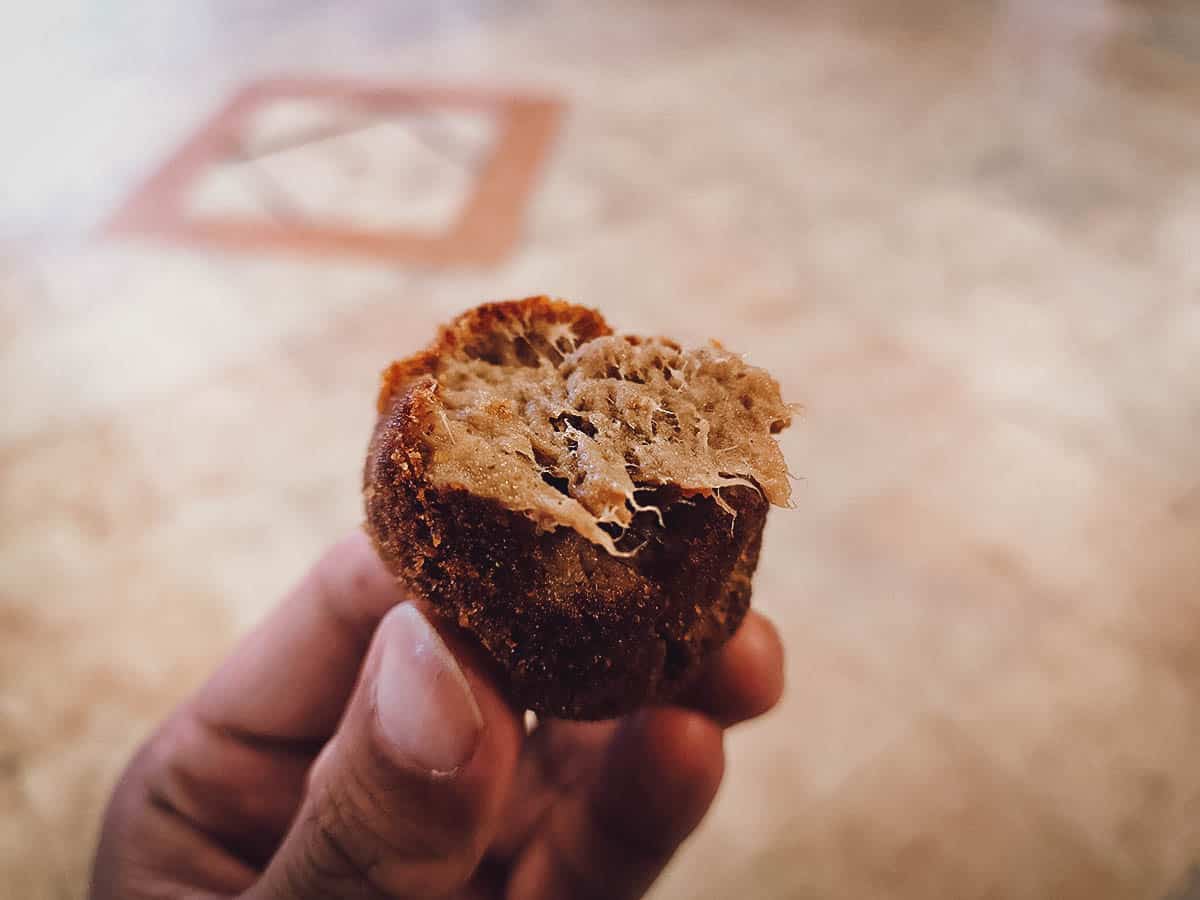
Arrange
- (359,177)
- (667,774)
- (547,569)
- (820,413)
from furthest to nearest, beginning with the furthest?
1. (359,177)
2. (820,413)
3. (667,774)
4. (547,569)

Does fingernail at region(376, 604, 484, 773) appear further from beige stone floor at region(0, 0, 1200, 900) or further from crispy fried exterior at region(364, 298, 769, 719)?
beige stone floor at region(0, 0, 1200, 900)

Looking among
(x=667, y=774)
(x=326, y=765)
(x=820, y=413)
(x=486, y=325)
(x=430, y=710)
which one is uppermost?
(x=486, y=325)

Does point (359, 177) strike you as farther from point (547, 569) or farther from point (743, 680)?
point (547, 569)

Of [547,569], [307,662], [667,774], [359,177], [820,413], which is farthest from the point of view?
[359,177]

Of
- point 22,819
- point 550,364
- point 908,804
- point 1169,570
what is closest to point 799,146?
point 1169,570

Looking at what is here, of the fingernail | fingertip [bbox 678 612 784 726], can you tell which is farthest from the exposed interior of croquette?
fingertip [bbox 678 612 784 726]

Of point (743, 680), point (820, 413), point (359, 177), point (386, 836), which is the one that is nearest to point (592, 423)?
point (386, 836)
